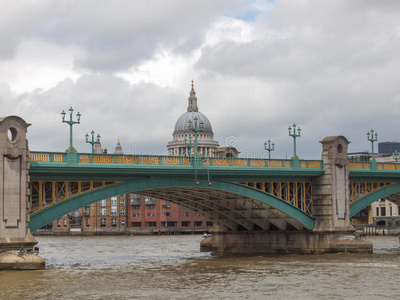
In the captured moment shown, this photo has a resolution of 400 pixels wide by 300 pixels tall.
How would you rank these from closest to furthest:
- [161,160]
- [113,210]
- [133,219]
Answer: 1. [161,160]
2. [133,219]
3. [113,210]

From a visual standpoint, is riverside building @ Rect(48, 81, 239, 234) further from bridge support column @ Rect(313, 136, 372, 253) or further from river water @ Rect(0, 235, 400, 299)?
river water @ Rect(0, 235, 400, 299)

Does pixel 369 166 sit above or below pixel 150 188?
above

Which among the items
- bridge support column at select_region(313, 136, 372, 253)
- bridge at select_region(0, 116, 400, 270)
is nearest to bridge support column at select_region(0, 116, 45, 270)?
bridge at select_region(0, 116, 400, 270)

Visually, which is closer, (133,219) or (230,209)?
(230,209)

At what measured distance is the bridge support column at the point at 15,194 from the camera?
48.0m

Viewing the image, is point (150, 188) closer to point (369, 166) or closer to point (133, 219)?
point (369, 166)

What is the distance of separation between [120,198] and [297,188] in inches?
4249

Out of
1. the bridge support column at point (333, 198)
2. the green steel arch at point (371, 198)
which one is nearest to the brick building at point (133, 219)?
the green steel arch at point (371, 198)

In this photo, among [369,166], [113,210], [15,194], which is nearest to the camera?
[15,194]

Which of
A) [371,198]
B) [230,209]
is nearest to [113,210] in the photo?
[371,198]

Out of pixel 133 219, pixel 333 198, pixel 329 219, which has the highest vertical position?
pixel 333 198

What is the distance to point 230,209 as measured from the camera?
227ft

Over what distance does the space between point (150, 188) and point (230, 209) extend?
1423cm

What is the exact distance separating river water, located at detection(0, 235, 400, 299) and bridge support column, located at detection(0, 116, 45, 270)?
1980 millimetres
